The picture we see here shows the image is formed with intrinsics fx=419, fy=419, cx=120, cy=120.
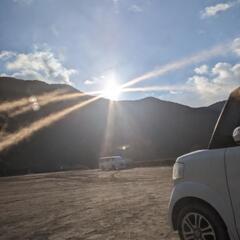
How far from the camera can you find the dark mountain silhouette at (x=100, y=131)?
9194 centimetres

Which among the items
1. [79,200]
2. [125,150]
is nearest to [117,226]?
[79,200]

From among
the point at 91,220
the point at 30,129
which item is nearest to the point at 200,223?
the point at 91,220

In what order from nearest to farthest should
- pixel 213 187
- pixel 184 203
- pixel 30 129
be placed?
pixel 213 187, pixel 184 203, pixel 30 129

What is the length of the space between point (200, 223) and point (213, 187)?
519 millimetres

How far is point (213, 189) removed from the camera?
482cm

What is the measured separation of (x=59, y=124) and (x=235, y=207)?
99938 mm

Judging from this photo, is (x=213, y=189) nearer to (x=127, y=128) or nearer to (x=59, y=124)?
(x=59, y=124)

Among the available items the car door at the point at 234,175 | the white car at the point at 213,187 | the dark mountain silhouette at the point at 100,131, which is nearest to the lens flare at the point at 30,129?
the dark mountain silhouette at the point at 100,131

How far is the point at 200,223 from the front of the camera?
16.5 ft

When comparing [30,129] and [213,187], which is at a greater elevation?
[30,129]

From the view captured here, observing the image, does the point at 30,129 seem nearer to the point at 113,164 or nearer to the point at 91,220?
the point at 113,164

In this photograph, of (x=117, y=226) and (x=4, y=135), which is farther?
(x=4, y=135)

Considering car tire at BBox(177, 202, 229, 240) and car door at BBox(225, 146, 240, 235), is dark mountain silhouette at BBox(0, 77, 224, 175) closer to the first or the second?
car tire at BBox(177, 202, 229, 240)

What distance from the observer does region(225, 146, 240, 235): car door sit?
14.8ft
